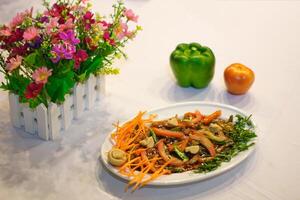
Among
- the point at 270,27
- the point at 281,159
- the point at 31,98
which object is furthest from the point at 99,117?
the point at 270,27

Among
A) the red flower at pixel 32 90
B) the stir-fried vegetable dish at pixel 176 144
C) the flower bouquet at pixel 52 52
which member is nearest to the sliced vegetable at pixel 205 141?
the stir-fried vegetable dish at pixel 176 144

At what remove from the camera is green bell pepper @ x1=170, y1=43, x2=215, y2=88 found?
1791 millimetres

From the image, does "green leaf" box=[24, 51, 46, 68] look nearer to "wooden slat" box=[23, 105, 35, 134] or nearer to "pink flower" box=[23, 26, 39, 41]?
"pink flower" box=[23, 26, 39, 41]

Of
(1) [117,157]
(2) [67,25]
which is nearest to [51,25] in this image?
(2) [67,25]

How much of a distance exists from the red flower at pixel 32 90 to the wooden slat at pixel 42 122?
0.10 m

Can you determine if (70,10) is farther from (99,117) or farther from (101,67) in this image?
(99,117)

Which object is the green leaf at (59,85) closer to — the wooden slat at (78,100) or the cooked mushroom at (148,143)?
the wooden slat at (78,100)

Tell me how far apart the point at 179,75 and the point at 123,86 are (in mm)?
200

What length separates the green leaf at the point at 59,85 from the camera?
1456mm

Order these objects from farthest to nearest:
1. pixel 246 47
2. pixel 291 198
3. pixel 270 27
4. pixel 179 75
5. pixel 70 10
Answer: pixel 270 27 < pixel 246 47 < pixel 179 75 < pixel 70 10 < pixel 291 198

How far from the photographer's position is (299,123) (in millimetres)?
1697

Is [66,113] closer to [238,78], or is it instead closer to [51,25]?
[51,25]

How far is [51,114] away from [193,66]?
0.54 metres

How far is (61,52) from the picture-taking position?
1.38m
